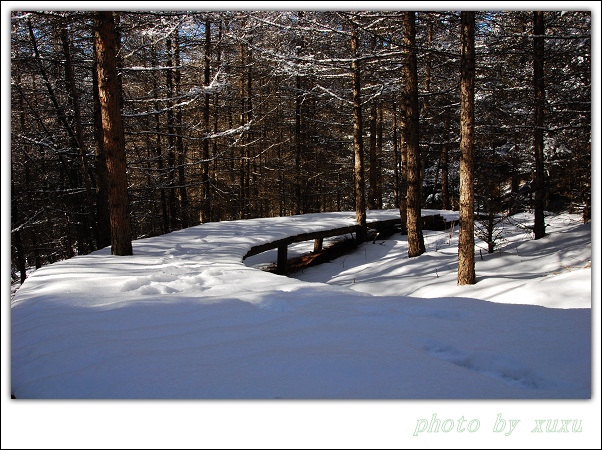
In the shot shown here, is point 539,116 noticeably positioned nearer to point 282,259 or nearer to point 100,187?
point 282,259

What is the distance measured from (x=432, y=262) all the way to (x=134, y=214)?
32.2 feet

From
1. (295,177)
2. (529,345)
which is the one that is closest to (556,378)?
(529,345)

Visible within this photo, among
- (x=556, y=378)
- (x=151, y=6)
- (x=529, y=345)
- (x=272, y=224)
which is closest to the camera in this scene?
(x=556, y=378)

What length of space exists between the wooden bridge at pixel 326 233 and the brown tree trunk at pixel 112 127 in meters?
2.28

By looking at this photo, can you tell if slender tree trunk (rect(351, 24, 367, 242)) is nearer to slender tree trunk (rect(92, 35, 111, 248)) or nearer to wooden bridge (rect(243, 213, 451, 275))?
wooden bridge (rect(243, 213, 451, 275))

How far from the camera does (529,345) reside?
2689 millimetres

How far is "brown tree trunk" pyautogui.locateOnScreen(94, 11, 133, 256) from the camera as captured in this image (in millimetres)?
6370

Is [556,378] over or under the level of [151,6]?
under

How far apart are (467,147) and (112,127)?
587 cm

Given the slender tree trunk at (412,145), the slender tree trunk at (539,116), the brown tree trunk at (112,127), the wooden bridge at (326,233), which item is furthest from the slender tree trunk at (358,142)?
the brown tree trunk at (112,127)

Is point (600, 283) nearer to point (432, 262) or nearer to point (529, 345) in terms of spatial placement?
point (529, 345)

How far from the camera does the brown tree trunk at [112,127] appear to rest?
637 cm

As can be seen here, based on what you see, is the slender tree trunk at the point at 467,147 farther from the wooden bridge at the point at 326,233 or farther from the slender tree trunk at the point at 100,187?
the slender tree trunk at the point at 100,187

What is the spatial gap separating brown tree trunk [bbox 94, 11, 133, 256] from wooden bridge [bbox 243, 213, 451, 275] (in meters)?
2.28
